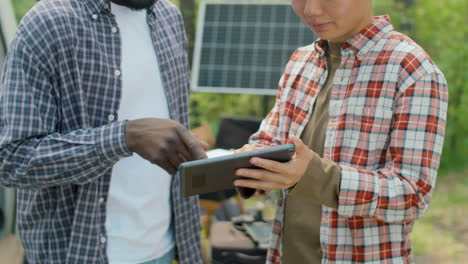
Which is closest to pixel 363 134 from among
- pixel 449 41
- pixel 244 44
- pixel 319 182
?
pixel 319 182

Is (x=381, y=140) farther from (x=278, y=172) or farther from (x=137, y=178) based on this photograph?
(x=137, y=178)

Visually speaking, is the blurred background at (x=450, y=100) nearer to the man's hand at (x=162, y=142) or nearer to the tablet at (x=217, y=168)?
the man's hand at (x=162, y=142)

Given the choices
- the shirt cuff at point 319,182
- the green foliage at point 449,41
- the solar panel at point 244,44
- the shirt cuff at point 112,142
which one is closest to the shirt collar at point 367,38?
the shirt cuff at point 319,182

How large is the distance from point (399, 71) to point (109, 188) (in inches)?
37.4

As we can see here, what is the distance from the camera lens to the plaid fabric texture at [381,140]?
4.50 ft

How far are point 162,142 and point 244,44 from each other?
287cm

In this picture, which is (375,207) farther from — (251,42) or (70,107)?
(251,42)

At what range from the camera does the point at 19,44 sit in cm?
136

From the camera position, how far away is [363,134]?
1.45m

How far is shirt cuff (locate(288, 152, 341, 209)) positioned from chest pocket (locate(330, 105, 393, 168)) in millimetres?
108

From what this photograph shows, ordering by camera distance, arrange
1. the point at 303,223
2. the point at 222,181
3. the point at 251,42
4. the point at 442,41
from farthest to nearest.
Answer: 1. the point at 442,41
2. the point at 251,42
3. the point at 303,223
4. the point at 222,181

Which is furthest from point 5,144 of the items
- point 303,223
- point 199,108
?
point 199,108

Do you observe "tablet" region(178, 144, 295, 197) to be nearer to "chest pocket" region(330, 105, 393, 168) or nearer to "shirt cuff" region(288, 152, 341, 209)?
"shirt cuff" region(288, 152, 341, 209)

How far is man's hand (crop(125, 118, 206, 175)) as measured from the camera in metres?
1.32
